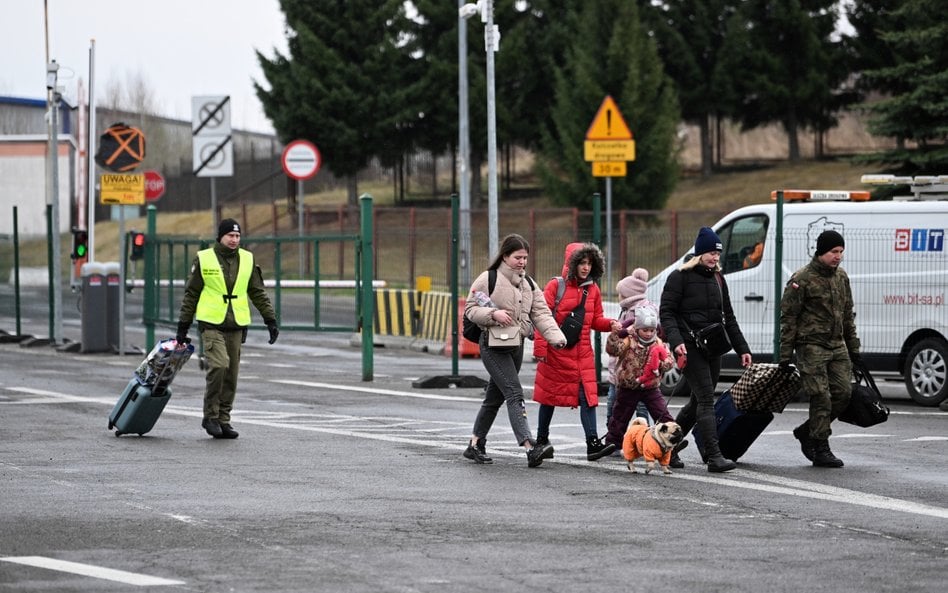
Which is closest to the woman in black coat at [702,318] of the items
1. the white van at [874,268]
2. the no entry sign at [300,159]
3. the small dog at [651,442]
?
the small dog at [651,442]

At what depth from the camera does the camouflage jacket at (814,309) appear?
Result: 1248 cm

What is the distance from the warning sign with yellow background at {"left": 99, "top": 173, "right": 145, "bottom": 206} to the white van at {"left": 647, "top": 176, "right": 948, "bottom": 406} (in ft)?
30.8

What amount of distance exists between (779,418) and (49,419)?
709 centimetres

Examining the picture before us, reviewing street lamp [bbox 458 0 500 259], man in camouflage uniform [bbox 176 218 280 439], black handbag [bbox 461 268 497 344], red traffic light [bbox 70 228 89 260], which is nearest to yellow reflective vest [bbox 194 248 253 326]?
man in camouflage uniform [bbox 176 218 280 439]

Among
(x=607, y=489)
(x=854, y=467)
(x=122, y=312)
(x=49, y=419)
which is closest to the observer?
(x=607, y=489)

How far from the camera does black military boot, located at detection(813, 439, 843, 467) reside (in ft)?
40.9

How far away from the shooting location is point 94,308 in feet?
86.2

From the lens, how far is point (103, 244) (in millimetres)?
65812

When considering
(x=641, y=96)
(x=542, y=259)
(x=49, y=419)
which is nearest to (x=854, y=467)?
(x=49, y=419)

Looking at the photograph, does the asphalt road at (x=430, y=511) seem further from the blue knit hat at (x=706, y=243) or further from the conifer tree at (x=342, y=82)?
the conifer tree at (x=342, y=82)

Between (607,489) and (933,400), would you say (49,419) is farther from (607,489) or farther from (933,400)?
(933,400)

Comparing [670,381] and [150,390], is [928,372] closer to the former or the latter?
[670,381]

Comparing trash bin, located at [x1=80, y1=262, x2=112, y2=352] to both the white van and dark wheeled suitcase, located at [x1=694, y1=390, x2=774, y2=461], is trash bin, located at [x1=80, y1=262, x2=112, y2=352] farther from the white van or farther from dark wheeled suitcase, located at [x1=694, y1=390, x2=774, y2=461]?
dark wheeled suitcase, located at [x1=694, y1=390, x2=774, y2=461]

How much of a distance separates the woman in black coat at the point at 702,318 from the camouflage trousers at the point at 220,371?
4.03 meters
